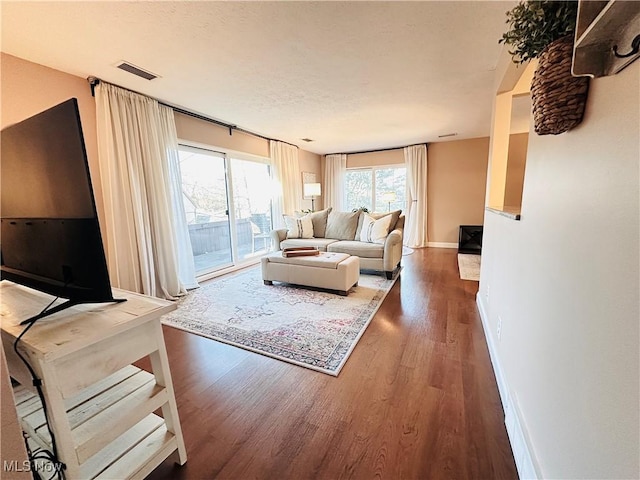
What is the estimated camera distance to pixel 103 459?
3.34 feet

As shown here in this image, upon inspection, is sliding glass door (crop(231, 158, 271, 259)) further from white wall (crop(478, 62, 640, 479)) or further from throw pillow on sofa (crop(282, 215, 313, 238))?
white wall (crop(478, 62, 640, 479))

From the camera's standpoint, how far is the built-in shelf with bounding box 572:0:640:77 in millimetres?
466

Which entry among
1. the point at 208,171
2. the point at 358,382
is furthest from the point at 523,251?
the point at 208,171

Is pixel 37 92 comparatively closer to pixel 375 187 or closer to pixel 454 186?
pixel 375 187

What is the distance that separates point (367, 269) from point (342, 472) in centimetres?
289

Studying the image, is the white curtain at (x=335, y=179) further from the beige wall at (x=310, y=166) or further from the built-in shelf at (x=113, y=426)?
the built-in shelf at (x=113, y=426)

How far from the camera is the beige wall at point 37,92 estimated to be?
2.05m

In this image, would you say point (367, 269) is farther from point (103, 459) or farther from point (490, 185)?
point (103, 459)

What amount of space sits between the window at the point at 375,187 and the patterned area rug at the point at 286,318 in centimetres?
327

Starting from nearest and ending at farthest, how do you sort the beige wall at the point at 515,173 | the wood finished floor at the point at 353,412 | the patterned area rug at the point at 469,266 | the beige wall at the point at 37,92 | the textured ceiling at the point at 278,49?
the wood finished floor at the point at 353,412, the textured ceiling at the point at 278,49, the beige wall at the point at 37,92, the beige wall at the point at 515,173, the patterned area rug at the point at 469,266

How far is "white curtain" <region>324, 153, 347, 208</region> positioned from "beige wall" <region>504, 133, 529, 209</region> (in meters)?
3.65

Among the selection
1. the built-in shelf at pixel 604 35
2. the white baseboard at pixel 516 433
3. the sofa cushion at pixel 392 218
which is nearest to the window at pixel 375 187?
the sofa cushion at pixel 392 218

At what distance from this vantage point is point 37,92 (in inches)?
87.1

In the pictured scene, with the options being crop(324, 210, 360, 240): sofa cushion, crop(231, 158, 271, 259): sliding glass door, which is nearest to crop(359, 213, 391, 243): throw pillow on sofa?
crop(324, 210, 360, 240): sofa cushion
